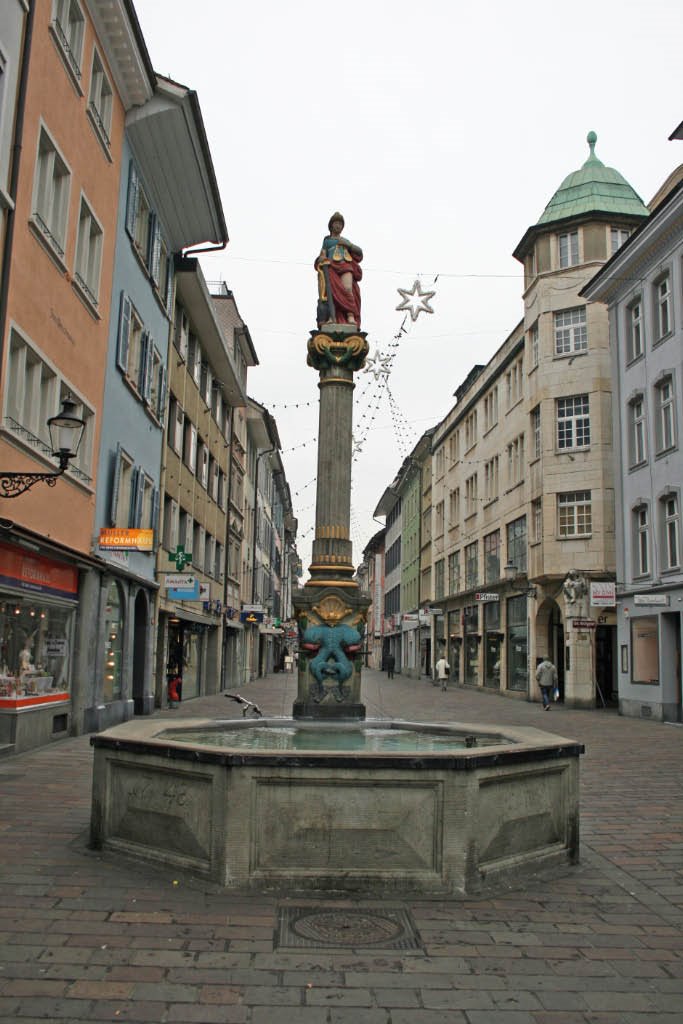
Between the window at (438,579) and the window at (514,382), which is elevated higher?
the window at (514,382)

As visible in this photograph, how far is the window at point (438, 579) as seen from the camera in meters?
57.6

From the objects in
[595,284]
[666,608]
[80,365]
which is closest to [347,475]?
[80,365]

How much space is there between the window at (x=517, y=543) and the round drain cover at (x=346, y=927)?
106 feet

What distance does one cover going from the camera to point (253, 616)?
147 feet

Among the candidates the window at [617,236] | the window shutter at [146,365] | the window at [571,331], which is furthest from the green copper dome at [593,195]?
the window shutter at [146,365]

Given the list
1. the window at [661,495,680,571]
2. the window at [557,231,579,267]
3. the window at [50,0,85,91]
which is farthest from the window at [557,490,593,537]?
the window at [50,0,85,91]

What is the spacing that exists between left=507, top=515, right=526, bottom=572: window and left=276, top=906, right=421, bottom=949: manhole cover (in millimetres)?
32263

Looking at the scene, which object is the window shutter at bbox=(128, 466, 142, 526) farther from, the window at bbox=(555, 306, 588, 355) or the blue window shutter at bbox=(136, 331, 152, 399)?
the window at bbox=(555, 306, 588, 355)

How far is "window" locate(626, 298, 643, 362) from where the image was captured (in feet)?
97.2

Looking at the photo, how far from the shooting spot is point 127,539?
18047 mm

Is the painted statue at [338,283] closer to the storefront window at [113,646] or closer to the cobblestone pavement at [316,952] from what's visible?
the storefront window at [113,646]

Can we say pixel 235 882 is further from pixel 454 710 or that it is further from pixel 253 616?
→ pixel 253 616

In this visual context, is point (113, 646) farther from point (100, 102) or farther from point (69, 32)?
point (69, 32)

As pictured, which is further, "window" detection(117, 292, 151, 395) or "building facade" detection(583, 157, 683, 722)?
"building facade" detection(583, 157, 683, 722)
